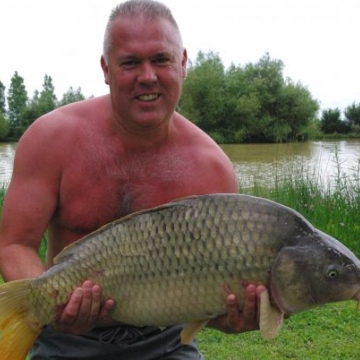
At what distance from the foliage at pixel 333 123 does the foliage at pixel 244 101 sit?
426 centimetres

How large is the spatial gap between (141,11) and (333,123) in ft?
154

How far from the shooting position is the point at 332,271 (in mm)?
1897

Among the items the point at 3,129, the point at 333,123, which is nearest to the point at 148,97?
the point at 333,123

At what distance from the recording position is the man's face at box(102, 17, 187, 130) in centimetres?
234

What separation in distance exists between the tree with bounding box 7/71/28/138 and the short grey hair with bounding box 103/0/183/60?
53671mm

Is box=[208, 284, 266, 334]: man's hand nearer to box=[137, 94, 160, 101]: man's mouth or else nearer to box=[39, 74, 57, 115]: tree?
box=[137, 94, 160, 101]: man's mouth

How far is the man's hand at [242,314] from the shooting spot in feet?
6.24

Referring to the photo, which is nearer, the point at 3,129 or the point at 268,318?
the point at 268,318

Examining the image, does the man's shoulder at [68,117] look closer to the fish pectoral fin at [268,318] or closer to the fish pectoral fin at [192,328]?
the fish pectoral fin at [192,328]

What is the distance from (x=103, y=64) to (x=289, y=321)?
243cm

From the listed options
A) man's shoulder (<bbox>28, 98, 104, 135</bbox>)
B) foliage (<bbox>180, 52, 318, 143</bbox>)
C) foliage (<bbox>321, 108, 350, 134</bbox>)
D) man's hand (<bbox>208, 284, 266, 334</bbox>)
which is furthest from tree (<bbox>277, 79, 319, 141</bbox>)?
man's hand (<bbox>208, 284, 266, 334</bbox>)

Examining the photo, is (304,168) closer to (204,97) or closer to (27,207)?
(27,207)

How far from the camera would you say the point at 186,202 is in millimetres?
1967

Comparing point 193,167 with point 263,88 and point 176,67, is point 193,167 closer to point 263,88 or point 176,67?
point 176,67
